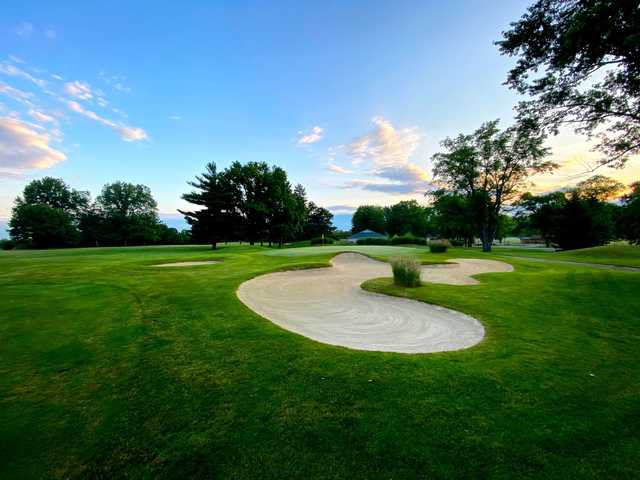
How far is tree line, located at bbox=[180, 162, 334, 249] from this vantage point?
30781 millimetres

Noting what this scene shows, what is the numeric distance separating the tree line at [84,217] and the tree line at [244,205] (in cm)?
3068

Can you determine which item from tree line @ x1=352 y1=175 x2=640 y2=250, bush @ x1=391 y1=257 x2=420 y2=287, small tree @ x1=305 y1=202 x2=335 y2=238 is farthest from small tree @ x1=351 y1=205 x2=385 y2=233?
bush @ x1=391 y1=257 x2=420 y2=287

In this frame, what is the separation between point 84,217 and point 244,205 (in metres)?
45.1

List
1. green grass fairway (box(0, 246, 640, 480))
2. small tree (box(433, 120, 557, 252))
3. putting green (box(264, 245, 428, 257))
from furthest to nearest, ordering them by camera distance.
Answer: small tree (box(433, 120, 557, 252))
putting green (box(264, 245, 428, 257))
green grass fairway (box(0, 246, 640, 480))

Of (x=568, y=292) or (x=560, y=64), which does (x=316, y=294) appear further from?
(x=560, y=64)

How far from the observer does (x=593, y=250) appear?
2153 centimetres

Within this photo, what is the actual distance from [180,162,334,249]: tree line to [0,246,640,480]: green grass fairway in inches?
1038

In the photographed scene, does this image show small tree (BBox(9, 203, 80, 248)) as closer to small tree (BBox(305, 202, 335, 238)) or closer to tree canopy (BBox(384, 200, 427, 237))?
small tree (BBox(305, 202, 335, 238))

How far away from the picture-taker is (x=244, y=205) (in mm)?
36281

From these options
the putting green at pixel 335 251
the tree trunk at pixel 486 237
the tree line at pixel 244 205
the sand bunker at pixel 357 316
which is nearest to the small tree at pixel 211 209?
the tree line at pixel 244 205

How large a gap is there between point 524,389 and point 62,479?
483 cm

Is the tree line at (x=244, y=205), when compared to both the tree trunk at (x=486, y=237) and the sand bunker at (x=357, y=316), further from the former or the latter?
the tree trunk at (x=486, y=237)

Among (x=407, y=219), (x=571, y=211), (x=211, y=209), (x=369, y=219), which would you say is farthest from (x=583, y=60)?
(x=369, y=219)

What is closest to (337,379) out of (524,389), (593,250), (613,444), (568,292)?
(524,389)
